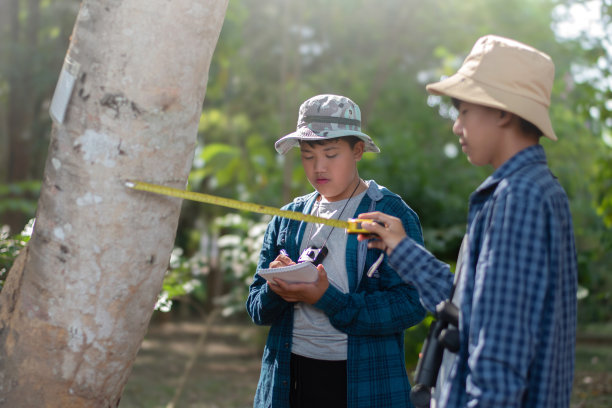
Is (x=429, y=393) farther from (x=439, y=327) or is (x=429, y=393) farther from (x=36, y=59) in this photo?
(x=36, y=59)

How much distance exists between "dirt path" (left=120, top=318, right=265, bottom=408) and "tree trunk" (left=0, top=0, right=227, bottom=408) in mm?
4191

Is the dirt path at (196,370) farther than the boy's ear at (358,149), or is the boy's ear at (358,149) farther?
the dirt path at (196,370)

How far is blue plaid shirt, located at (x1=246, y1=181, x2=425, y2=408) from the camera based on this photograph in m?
2.70

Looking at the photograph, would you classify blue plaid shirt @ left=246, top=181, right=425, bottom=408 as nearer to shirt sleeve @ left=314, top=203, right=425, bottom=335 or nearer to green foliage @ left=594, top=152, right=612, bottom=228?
shirt sleeve @ left=314, top=203, right=425, bottom=335

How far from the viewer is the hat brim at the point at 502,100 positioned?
203 cm

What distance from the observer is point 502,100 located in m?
2.04

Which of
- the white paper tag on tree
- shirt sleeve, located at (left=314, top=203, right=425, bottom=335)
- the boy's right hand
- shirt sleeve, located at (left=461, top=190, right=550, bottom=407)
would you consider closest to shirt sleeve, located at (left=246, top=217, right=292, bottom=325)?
the boy's right hand

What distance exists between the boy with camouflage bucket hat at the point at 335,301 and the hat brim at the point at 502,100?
0.84m

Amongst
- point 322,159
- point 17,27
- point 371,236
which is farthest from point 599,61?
point 17,27

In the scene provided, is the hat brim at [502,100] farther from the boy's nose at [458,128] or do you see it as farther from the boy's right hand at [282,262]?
the boy's right hand at [282,262]

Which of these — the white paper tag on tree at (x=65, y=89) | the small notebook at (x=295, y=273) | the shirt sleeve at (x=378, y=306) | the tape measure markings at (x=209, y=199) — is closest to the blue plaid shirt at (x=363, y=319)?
the shirt sleeve at (x=378, y=306)

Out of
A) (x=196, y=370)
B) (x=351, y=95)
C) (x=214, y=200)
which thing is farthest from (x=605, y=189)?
(x=351, y=95)

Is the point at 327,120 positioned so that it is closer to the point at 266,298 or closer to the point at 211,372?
the point at 266,298

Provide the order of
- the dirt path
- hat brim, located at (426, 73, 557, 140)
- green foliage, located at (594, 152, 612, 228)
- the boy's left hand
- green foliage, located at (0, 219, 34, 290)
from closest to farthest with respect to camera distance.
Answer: hat brim, located at (426, 73, 557, 140) → the boy's left hand → green foliage, located at (0, 219, 34, 290) → green foliage, located at (594, 152, 612, 228) → the dirt path
